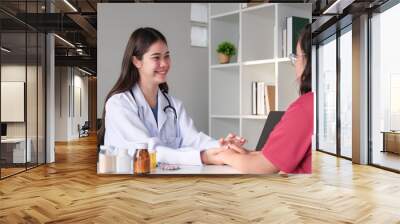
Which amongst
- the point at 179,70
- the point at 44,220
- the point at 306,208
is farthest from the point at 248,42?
the point at 44,220

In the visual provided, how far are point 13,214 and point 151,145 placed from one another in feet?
5.68

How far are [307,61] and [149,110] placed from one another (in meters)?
1.06

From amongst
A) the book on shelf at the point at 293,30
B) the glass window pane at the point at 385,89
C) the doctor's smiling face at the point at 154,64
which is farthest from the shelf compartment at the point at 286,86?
the glass window pane at the point at 385,89

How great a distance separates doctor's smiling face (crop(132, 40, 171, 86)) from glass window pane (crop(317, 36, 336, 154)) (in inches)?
229

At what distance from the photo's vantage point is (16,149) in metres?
6.49

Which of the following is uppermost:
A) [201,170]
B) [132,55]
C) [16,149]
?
[132,55]

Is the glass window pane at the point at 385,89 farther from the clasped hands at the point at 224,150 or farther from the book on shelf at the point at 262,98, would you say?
the clasped hands at the point at 224,150

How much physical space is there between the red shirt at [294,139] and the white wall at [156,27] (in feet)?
1.99

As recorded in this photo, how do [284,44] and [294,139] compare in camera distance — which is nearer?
[294,139]

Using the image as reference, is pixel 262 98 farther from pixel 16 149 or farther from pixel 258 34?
pixel 16 149

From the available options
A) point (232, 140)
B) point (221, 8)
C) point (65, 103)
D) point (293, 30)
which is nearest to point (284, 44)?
point (293, 30)

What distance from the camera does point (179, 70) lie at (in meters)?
2.97

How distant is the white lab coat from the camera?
282cm

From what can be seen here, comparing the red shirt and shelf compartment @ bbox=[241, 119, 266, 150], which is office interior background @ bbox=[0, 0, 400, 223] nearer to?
shelf compartment @ bbox=[241, 119, 266, 150]
